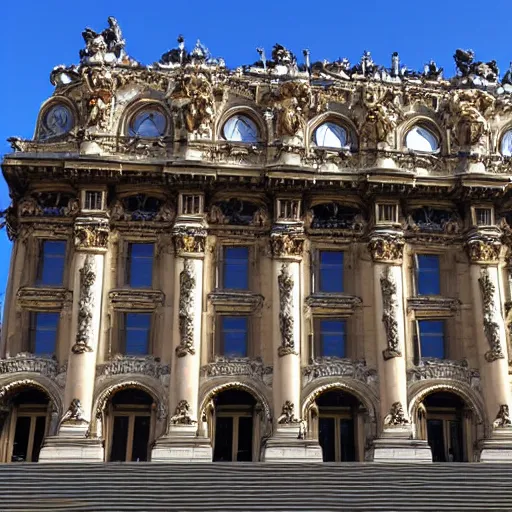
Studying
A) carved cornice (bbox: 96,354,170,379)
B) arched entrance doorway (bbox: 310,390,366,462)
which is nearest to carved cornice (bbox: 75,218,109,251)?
carved cornice (bbox: 96,354,170,379)

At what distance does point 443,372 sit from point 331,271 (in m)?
6.29

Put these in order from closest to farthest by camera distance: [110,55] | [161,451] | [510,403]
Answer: [161,451], [510,403], [110,55]

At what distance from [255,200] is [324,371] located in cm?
798

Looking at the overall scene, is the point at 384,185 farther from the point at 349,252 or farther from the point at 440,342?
the point at 440,342

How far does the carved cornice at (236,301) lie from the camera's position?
3312 centimetres

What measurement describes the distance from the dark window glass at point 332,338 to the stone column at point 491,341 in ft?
18.2

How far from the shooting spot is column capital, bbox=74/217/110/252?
32844mm

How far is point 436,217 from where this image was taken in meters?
35.7

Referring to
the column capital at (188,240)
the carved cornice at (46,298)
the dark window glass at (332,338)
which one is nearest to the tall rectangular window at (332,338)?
the dark window glass at (332,338)

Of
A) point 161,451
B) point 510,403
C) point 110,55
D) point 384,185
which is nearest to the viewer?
point 161,451

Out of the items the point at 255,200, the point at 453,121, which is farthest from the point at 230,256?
the point at 453,121

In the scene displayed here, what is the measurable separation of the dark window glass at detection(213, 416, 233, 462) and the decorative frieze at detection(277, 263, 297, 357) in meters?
3.57

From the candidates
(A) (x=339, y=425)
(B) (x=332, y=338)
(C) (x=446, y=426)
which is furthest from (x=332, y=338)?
(C) (x=446, y=426)

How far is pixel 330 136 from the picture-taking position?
3666cm
